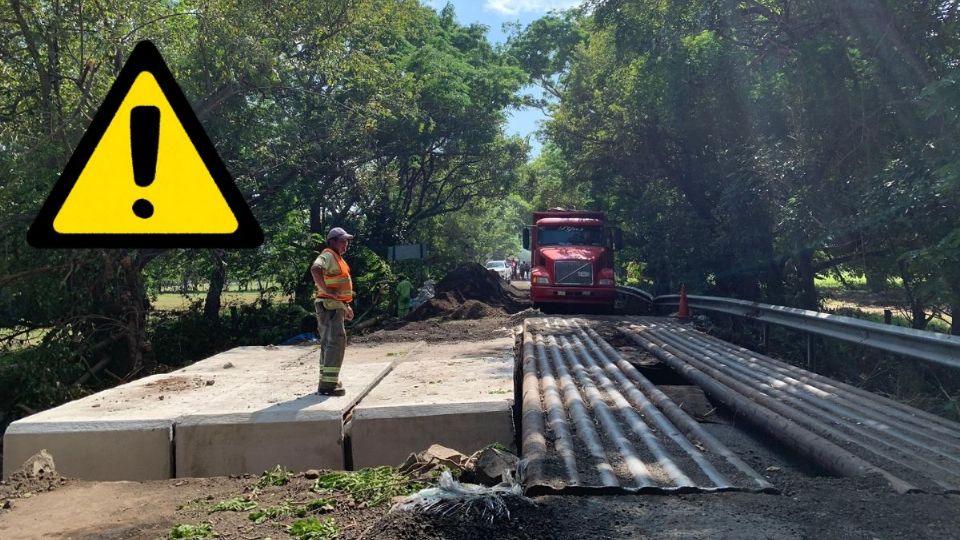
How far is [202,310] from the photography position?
18531 mm

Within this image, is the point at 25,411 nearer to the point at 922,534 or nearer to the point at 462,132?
the point at 922,534

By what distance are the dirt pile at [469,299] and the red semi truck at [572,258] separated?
5.14ft

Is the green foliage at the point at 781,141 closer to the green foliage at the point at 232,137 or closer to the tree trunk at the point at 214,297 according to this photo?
the green foliage at the point at 232,137

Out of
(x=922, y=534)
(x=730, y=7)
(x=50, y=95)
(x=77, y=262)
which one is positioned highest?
(x=730, y=7)

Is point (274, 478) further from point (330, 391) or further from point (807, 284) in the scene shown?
point (807, 284)

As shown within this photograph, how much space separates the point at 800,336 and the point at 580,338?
653cm

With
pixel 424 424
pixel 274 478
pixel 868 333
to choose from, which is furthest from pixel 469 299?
pixel 274 478

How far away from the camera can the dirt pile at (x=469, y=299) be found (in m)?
18.6

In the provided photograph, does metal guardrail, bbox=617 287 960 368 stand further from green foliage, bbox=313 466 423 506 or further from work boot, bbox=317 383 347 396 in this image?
work boot, bbox=317 383 347 396

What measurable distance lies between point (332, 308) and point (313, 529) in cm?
305

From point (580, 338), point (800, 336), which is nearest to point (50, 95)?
point (580, 338)

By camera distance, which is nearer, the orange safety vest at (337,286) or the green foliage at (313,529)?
the green foliage at (313,529)

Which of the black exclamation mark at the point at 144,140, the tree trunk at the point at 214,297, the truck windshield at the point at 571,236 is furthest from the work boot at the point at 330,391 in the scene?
the truck windshield at the point at 571,236

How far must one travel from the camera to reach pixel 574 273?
19219 millimetres
